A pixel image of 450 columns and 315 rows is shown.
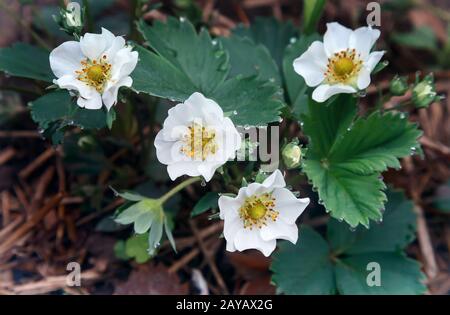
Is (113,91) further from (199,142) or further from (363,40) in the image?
(363,40)

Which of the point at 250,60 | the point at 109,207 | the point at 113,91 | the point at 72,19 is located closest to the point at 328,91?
the point at 250,60

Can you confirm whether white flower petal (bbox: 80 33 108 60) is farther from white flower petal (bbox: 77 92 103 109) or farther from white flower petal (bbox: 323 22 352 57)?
white flower petal (bbox: 323 22 352 57)

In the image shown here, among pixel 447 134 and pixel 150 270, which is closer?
pixel 150 270

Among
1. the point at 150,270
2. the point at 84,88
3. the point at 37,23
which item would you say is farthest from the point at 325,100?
the point at 37,23

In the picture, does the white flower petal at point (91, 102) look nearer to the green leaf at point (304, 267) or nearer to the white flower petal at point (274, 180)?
the white flower petal at point (274, 180)

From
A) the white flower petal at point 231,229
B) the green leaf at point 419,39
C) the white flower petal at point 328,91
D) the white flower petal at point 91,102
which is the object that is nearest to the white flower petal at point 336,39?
the white flower petal at point 328,91

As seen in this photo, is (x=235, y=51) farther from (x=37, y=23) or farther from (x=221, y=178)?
(x=37, y=23)

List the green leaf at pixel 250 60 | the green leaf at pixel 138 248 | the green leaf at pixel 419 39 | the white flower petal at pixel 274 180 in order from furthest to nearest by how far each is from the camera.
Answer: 1. the green leaf at pixel 419 39
2. the green leaf at pixel 250 60
3. the green leaf at pixel 138 248
4. the white flower petal at pixel 274 180
